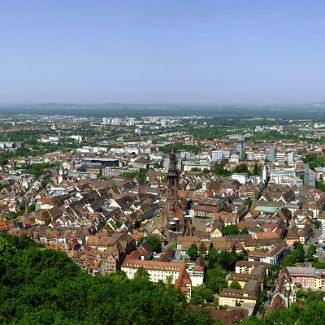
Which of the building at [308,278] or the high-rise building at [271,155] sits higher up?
the high-rise building at [271,155]

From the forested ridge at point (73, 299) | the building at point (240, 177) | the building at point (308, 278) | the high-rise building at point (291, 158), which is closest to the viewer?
the forested ridge at point (73, 299)

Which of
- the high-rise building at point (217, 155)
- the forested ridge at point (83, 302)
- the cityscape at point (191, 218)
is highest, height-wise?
the forested ridge at point (83, 302)

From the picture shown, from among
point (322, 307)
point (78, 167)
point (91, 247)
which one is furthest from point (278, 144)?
point (322, 307)

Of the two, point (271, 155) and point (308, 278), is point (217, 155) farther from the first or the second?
point (308, 278)

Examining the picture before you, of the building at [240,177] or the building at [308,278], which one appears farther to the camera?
the building at [240,177]

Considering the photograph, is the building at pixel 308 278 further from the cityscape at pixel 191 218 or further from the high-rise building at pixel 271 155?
the high-rise building at pixel 271 155

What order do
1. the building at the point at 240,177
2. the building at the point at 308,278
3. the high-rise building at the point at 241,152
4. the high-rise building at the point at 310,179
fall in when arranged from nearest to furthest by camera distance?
the building at the point at 308,278 < the high-rise building at the point at 310,179 < the building at the point at 240,177 < the high-rise building at the point at 241,152

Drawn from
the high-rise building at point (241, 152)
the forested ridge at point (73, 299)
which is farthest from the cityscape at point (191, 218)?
the forested ridge at point (73, 299)

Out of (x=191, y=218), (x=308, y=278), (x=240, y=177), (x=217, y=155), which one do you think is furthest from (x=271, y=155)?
(x=308, y=278)
